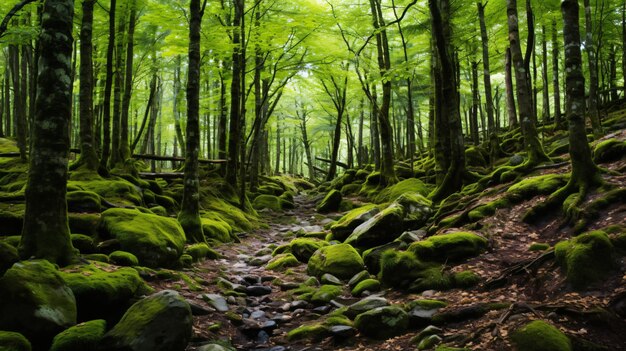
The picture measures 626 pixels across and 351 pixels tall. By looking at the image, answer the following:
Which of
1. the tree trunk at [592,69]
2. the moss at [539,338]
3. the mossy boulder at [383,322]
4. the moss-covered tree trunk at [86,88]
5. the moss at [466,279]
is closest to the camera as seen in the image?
the moss at [539,338]

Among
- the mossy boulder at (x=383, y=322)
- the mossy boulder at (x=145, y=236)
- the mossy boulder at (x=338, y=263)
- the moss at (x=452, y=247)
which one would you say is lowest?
the mossy boulder at (x=383, y=322)

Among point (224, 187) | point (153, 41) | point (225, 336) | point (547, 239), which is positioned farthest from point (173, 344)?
point (153, 41)

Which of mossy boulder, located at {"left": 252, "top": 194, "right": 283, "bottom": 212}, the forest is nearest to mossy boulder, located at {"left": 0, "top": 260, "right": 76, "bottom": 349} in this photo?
the forest

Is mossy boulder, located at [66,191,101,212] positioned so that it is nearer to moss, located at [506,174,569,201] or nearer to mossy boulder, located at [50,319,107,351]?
mossy boulder, located at [50,319,107,351]

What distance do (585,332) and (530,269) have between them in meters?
1.64

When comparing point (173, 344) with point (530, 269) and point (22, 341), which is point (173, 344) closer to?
point (22, 341)

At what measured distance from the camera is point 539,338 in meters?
3.71

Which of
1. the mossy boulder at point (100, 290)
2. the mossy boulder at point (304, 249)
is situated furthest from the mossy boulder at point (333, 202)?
the mossy boulder at point (100, 290)

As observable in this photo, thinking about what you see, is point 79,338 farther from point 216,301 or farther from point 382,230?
point 382,230

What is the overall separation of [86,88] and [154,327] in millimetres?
9233

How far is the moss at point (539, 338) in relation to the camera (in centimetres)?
360

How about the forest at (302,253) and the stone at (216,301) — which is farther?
the stone at (216,301)

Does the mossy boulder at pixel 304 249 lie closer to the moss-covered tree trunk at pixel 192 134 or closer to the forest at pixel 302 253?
the forest at pixel 302 253

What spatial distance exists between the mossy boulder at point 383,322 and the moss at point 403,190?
30.0 ft
